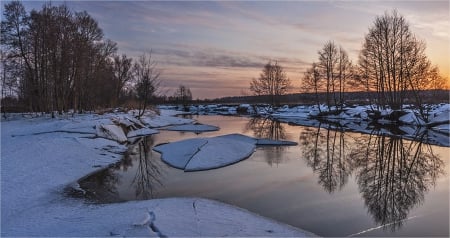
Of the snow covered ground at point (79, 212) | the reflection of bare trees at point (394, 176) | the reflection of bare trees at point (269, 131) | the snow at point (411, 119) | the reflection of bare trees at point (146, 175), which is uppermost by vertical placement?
the snow at point (411, 119)

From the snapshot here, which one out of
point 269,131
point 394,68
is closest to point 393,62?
point 394,68

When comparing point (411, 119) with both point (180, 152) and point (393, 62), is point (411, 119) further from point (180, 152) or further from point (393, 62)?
point (180, 152)

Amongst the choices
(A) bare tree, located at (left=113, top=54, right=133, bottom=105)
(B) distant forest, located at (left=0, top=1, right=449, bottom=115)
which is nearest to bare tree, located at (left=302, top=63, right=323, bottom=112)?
(B) distant forest, located at (left=0, top=1, right=449, bottom=115)

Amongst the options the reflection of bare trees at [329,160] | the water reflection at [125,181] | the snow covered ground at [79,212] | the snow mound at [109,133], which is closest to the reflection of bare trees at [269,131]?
the reflection of bare trees at [329,160]

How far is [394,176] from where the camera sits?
1323 centimetres

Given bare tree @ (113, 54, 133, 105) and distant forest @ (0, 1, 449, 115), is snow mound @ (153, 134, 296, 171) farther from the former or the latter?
bare tree @ (113, 54, 133, 105)

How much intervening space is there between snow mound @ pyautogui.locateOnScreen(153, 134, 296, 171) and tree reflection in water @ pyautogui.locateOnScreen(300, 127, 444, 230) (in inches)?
133

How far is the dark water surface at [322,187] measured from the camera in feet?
27.9

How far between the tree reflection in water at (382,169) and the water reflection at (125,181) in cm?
598

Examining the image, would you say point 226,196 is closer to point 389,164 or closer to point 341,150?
point 389,164

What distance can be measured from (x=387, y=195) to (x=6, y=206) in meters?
10.5

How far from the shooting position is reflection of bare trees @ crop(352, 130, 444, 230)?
9.53 metres

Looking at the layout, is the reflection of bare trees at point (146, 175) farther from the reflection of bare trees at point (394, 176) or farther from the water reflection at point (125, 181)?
the reflection of bare trees at point (394, 176)

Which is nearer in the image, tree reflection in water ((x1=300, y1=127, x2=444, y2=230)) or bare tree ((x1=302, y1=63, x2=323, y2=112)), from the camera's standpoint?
tree reflection in water ((x1=300, y1=127, x2=444, y2=230))
